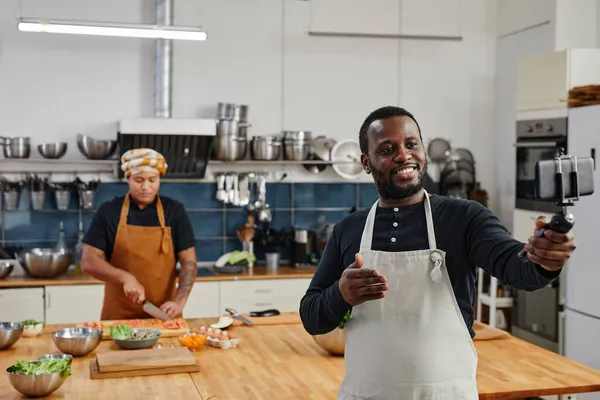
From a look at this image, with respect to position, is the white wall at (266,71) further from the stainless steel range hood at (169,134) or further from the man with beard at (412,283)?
the man with beard at (412,283)

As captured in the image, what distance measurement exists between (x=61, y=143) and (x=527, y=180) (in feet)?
11.7

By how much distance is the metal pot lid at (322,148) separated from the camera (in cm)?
703

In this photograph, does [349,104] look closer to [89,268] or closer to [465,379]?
[89,268]

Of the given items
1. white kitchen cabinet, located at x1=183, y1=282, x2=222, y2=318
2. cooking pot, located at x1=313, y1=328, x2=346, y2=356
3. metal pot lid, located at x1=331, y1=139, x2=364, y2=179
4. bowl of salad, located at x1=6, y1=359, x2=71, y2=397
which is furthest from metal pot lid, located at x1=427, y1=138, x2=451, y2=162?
bowl of salad, located at x1=6, y1=359, x2=71, y2=397

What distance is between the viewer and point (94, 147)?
6.36m

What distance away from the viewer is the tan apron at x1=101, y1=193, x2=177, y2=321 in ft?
15.3

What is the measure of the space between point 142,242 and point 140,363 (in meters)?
1.42

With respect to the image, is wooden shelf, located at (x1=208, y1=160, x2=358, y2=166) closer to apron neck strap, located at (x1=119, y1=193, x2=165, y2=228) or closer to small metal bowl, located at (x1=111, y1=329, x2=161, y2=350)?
apron neck strap, located at (x1=119, y1=193, x2=165, y2=228)

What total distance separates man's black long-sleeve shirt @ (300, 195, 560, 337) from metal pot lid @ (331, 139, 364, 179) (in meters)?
4.45

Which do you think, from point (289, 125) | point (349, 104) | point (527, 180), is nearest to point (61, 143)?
point (289, 125)

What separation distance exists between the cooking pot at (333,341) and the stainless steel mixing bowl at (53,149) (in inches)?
134

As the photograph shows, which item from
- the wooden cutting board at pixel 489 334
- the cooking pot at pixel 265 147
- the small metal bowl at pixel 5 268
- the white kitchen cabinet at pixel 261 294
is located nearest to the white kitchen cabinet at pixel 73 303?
the small metal bowl at pixel 5 268

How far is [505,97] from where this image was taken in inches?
288

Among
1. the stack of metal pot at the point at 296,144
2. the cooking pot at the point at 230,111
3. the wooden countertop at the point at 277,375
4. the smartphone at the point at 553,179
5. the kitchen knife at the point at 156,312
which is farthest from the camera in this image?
the stack of metal pot at the point at 296,144
